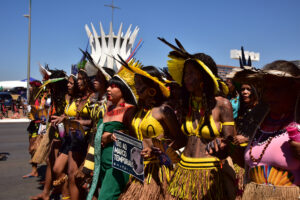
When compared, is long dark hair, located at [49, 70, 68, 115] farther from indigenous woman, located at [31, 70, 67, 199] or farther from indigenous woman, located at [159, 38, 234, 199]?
indigenous woman, located at [159, 38, 234, 199]

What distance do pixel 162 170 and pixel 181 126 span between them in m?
0.54

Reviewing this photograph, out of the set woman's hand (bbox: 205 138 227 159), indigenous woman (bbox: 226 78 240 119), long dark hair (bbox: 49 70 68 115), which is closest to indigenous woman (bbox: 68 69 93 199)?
long dark hair (bbox: 49 70 68 115)

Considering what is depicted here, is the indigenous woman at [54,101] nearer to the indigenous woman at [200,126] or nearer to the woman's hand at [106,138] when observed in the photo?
the woman's hand at [106,138]

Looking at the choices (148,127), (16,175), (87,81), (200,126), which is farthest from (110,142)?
(16,175)

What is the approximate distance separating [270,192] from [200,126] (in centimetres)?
104

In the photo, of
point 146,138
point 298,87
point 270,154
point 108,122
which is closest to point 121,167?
point 146,138

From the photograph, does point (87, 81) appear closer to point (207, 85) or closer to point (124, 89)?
point (124, 89)

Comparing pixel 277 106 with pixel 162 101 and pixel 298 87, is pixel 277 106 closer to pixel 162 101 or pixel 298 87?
pixel 298 87

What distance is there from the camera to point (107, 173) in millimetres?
3631

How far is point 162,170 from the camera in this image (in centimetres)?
331

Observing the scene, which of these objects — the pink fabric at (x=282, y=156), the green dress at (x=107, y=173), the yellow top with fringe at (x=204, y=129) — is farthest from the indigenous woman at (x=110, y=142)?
the pink fabric at (x=282, y=156)

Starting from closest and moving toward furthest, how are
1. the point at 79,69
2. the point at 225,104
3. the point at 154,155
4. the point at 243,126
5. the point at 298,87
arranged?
the point at 298,87 < the point at 243,126 < the point at 225,104 < the point at 154,155 < the point at 79,69

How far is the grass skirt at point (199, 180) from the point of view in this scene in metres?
2.83

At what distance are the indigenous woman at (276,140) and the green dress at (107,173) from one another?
1753 millimetres
